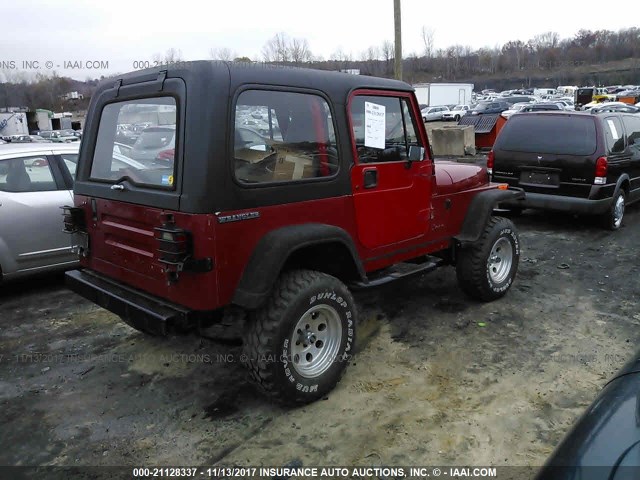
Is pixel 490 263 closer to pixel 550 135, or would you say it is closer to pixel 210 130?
pixel 210 130

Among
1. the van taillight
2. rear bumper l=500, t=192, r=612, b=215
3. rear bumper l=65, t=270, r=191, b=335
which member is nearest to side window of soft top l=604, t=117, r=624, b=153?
the van taillight

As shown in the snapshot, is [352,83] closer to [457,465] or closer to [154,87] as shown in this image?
[154,87]

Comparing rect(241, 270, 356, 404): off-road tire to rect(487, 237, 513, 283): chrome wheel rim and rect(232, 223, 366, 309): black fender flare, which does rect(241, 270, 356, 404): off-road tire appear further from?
rect(487, 237, 513, 283): chrome wheel rim

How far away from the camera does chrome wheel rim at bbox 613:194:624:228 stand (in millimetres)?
7695

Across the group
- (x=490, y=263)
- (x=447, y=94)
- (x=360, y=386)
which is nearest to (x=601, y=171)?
(x=490, y=263)

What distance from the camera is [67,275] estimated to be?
12.4 ft

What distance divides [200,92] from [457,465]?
2.55 meters

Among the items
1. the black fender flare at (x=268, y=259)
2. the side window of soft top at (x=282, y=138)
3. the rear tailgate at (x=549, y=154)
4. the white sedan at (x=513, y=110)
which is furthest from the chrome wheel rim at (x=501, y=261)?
the white sedan at (x=513, y=110)

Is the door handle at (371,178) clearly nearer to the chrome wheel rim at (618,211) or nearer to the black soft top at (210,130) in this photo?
the black soft top at (210,130)

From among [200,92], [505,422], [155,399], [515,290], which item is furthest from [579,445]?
[515,290]

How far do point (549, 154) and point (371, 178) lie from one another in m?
4.78

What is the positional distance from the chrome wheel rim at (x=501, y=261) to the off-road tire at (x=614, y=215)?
131 inches

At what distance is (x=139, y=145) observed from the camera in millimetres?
3459

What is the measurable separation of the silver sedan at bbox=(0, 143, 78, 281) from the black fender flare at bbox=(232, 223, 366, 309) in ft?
11.7
